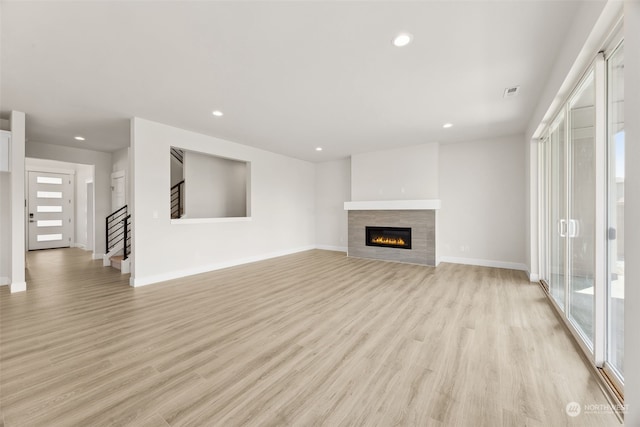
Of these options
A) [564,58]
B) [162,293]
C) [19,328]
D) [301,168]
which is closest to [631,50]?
[564,58]

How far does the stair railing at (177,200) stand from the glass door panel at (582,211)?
23.6ft

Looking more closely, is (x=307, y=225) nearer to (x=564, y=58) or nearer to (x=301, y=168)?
(x=301, y=168)

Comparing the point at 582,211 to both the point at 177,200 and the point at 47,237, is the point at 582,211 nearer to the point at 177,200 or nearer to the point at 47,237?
the point at 177,200

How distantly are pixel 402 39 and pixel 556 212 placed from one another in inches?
117

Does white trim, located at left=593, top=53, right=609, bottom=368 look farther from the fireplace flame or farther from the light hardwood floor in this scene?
the fireplace flame

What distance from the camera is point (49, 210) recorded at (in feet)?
26.8

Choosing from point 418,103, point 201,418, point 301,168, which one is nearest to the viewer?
point 201,418

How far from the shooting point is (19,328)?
2.61 meters

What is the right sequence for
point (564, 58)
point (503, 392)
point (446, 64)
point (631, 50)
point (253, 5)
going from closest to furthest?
point (631, 50) < point (503, 392) < point (253, 5) < point (564, 58) < point (446, 64)

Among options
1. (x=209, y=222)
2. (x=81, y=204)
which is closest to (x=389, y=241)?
(x=209, y=222)

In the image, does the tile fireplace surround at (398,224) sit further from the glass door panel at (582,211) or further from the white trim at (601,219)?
the white trim at (601,219)

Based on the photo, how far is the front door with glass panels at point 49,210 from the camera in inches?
309

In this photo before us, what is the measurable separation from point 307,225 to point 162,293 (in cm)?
463

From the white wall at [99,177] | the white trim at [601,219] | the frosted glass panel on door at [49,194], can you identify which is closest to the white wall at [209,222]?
the white wall at [99,177]
